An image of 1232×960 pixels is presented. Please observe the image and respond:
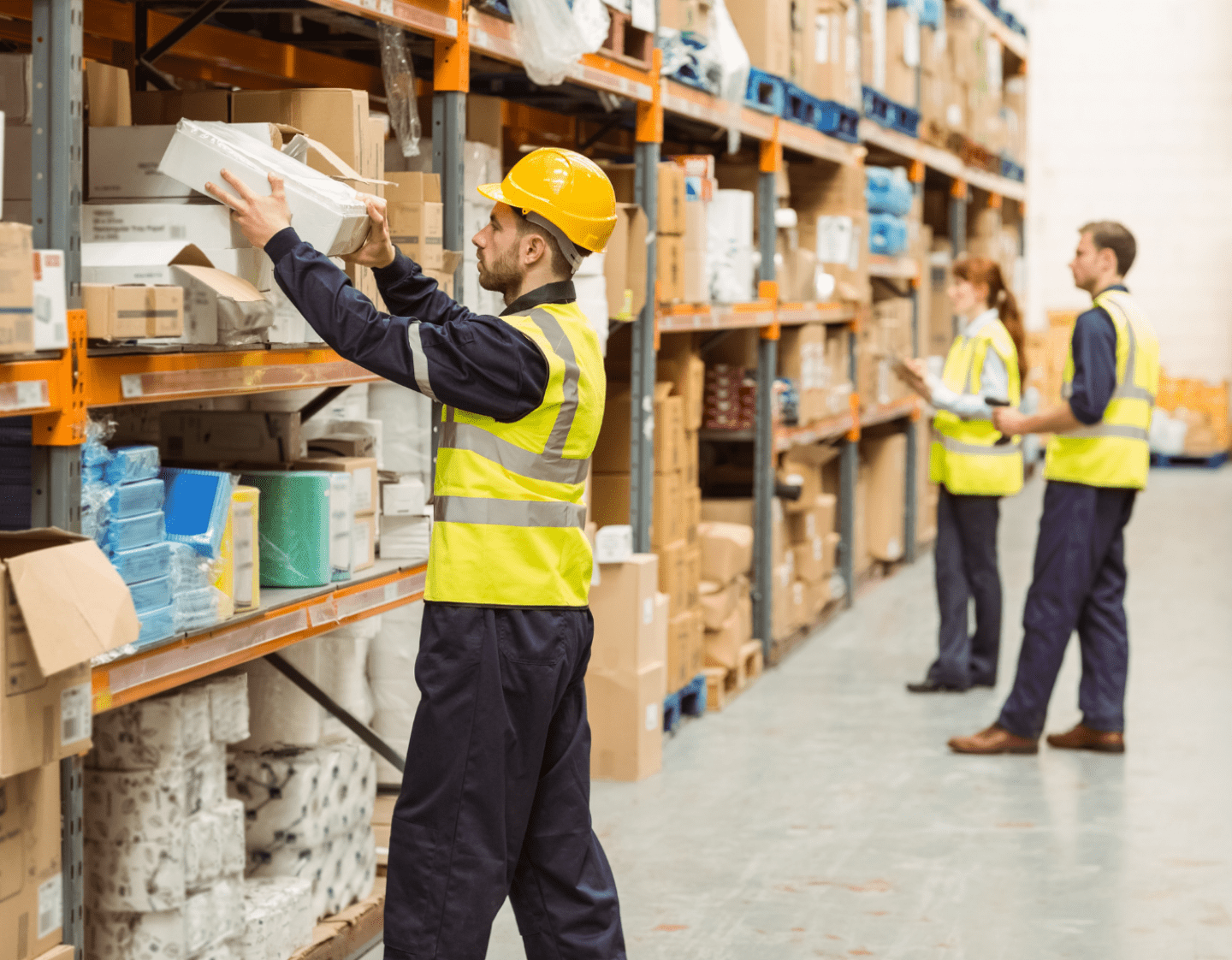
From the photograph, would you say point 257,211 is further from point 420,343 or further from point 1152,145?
point 1152,145

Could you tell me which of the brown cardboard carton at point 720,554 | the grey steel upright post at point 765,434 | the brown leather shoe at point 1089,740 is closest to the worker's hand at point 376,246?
the brown cardboard carton at point 720,554

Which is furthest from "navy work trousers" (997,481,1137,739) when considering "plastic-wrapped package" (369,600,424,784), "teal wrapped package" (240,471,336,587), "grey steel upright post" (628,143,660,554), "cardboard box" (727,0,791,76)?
"teal wrapped package" (240,471,336,587)

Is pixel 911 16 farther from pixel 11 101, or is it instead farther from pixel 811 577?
pixel 11 101

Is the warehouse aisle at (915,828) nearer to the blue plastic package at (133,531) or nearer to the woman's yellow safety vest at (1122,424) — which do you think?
the woman's yellow safety vest at (1122,424)

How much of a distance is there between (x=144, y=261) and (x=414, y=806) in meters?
1.25

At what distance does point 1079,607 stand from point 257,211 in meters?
4.28

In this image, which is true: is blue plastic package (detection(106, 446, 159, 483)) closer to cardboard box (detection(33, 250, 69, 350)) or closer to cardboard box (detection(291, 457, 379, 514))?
cardboard box (detection(33, 250, 69, 350))

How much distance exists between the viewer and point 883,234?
32.7 ft

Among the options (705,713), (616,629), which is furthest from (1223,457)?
(616,629)

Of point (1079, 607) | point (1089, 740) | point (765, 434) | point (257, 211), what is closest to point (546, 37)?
point (257, 211)

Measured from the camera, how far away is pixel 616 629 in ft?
19.6

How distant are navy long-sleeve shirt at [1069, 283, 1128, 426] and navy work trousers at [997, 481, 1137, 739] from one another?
34 centimetres

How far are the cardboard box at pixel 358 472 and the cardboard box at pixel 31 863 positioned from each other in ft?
4.03

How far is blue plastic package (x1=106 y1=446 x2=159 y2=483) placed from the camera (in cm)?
315
